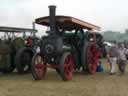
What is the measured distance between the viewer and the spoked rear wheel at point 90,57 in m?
11.4

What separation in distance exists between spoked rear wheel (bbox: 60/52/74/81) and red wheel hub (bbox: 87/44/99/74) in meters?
1.25

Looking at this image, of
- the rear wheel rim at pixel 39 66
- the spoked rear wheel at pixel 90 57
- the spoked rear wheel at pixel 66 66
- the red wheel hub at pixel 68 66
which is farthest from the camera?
the spoked rear wheel at pixel 90 57

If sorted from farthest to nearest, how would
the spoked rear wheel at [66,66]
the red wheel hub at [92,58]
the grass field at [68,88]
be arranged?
the red wheel hub at [92,58] < the spoked rear wheel at [66,66] < the grass field at [68,88]

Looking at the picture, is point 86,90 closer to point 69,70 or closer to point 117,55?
point 69,70

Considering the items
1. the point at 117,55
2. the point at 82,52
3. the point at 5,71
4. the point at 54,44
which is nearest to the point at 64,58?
the point at 54,44

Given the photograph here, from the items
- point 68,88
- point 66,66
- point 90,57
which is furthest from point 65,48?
point 68,88

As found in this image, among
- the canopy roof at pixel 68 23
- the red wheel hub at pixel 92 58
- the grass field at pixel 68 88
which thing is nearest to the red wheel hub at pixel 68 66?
the grass field at pixel 68 88

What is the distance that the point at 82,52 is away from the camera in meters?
11.5

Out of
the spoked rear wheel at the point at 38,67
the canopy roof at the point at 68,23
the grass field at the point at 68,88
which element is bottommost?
the grass field at the point at 68,88

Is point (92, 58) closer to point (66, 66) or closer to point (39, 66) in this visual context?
point (66, 66)

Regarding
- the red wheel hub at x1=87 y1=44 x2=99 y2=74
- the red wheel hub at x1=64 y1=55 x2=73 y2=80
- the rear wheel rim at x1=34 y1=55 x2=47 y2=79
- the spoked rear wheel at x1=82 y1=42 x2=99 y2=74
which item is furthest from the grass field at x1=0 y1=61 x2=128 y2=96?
the red wheel hub at x1=87 y1=44 x2=99 y2=74

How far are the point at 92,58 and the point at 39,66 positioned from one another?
8.18 ft

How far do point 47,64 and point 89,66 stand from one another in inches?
65.5

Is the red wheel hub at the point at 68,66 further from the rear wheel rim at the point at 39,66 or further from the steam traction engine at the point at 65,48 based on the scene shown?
the rear wheel rim at the point at 39,66
